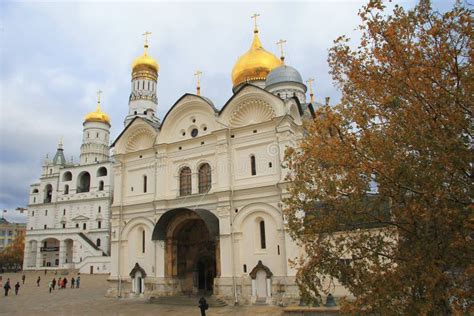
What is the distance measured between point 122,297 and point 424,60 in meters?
20.3

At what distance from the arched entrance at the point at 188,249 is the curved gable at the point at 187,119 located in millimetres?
4648

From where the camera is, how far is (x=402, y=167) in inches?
245

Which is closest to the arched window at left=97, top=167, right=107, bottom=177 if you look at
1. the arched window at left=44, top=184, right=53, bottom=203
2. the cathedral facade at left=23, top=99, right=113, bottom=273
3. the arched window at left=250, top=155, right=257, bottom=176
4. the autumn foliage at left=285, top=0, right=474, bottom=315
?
the cathedral facade at left=23, top=99, right=113, bottom=273

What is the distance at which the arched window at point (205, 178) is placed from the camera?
21.1 meters

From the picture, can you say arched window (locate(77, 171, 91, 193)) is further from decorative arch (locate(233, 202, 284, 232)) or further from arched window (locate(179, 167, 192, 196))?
decorative arch (locate(233, 202, 284, 232))

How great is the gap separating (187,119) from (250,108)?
411cm

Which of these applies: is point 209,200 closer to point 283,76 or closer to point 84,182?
point 283,76

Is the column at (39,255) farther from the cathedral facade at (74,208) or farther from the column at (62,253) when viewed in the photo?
the column at (62,253)

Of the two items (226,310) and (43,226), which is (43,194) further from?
(226,310)

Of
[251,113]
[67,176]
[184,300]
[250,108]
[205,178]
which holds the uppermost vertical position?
[67,176]

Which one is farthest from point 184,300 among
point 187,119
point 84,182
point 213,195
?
point 84,182

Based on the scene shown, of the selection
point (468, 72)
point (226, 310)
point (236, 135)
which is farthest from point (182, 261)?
point (468, 72)

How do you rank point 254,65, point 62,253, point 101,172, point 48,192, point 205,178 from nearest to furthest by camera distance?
point 205,178 < point 254,65 < point 62,253 < point 101,172 < point 48,192

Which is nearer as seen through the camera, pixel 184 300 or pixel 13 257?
pixel 184 300
